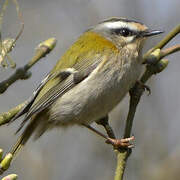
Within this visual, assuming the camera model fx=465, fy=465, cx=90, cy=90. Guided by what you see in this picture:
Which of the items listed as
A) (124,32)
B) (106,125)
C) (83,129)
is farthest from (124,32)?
(83,129)

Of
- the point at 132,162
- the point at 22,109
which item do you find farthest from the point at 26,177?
the point at 22,109

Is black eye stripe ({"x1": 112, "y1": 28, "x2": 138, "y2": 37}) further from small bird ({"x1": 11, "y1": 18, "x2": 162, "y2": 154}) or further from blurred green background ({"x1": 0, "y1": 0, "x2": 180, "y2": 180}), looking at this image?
blurred green background ({"x1": 0, "y1": 0, "x2": 180, "y2": 180})

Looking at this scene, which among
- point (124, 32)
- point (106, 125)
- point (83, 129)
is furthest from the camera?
point (83, 129)

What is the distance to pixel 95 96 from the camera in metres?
3.38

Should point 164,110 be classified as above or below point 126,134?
below

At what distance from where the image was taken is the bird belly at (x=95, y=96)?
3.31 metres

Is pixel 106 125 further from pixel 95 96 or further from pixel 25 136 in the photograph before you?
pixel 25 136

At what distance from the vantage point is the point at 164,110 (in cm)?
454

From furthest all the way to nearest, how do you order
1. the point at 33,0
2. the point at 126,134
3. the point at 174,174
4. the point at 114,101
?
the point at 33,0 → the point at 174,174 → the point at 114,101 → the point at 126,134

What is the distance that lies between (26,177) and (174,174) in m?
1.50

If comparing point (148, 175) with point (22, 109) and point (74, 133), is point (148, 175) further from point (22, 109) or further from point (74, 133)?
point (22, 109)

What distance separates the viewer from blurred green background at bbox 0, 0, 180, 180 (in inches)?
171

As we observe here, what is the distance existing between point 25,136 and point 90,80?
640 mm

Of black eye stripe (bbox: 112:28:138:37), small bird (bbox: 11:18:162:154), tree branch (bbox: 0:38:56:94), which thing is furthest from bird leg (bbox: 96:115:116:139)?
black eye stripe (bbox: 112:28:138:37)
